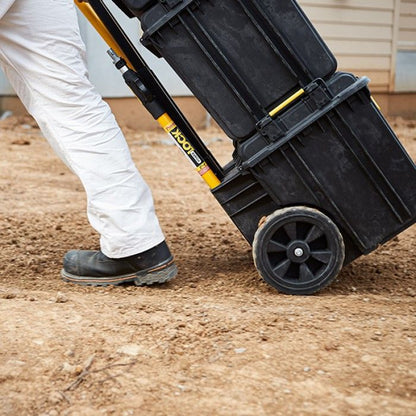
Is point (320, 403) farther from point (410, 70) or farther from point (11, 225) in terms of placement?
point (410, 70)

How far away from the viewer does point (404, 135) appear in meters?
9.87

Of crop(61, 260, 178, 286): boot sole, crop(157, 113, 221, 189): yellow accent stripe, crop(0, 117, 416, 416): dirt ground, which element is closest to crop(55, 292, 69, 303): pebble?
crop(0, 117, 416, 416): dirt ground

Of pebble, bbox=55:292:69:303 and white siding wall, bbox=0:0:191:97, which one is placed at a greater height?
white siding wall, bbox=0:0:191:97

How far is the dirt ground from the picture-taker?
7.66 feet

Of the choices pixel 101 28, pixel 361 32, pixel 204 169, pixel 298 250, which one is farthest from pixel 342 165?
pixel 361 32

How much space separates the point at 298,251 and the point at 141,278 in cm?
75

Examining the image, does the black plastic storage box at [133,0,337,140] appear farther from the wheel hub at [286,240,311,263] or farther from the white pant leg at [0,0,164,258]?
the wheel hub at [286,240,311,263]

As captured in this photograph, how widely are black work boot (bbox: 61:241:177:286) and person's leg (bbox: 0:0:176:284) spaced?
55 millimetres

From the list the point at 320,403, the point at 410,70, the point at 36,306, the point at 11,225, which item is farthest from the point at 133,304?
the point at 410,70

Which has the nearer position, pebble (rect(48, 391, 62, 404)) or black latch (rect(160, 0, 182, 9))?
pebble (rect(48, 391, 62, 404))

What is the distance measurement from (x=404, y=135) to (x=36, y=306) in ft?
25.0

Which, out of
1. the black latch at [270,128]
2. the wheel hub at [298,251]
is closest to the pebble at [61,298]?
the wheel hub at [298,251]

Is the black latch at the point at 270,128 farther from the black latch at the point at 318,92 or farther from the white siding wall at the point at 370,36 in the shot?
the white siding wall at the point at 370,36

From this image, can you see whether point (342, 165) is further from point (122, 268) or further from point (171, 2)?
point (122, 268)
